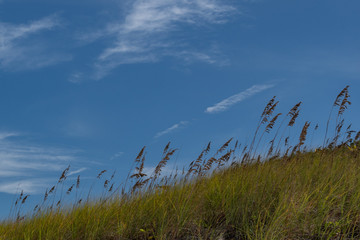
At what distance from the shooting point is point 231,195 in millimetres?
5152

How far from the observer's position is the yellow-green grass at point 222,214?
4.57 meters

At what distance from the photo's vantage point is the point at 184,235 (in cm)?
478

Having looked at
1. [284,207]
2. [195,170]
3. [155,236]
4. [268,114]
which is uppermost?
[268,114]

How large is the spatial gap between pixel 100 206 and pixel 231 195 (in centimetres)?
210

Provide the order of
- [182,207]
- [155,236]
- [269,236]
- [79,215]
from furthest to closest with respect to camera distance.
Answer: [79,215]
[182,207]
[155,236]
[269,236]

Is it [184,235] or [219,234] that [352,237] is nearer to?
[219,234]

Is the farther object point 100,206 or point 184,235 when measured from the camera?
point 100,206

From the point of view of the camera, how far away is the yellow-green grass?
180 inches

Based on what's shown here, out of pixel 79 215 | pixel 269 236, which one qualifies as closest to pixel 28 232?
pixel 79 215

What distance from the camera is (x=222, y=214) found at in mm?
5062

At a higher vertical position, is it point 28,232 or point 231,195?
point 231,195

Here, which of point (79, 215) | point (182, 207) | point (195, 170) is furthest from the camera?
point (195, 170)

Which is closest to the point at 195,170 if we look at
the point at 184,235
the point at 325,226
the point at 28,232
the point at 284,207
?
the point at 184,235

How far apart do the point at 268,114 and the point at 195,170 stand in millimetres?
1547
